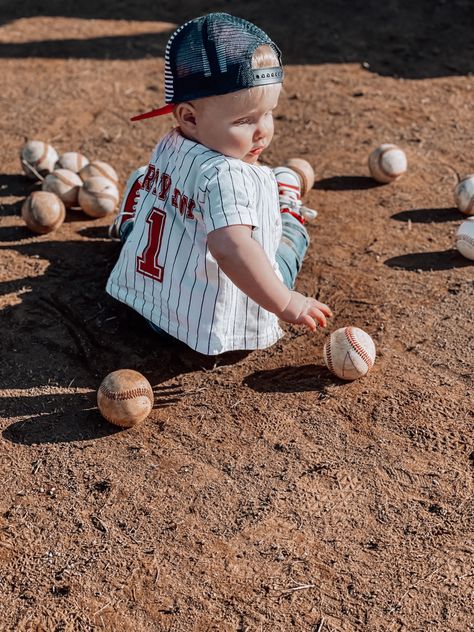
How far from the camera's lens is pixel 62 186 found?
22.8 feet

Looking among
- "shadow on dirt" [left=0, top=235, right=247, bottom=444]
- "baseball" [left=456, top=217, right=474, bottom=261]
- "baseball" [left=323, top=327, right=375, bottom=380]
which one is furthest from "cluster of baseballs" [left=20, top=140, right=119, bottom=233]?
"baseball" [left=456, top=217, right=474, bottom=261]

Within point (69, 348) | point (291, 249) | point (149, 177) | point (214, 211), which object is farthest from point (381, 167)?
point (69, 348)

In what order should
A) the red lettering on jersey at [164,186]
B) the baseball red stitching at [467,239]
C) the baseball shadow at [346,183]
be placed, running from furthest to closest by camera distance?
the baseball shadow at [346,183] → the baseball red stitching at [467,239] → the red lettering on jersey at [164,186]

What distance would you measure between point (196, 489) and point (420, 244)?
3057 mm

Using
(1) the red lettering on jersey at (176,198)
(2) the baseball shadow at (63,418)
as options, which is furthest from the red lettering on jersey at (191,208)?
(2) the baseball shadow at (63,418)

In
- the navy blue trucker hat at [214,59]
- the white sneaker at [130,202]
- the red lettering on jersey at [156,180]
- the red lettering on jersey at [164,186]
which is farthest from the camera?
the white sneaker at [130,202]

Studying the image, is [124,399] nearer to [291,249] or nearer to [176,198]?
[176,198]

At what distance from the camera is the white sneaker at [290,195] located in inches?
246

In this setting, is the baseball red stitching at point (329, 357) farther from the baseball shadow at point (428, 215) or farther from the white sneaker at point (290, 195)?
the baseball shadow at point (428, 215)

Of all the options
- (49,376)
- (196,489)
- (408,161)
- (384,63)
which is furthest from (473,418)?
(384,63)

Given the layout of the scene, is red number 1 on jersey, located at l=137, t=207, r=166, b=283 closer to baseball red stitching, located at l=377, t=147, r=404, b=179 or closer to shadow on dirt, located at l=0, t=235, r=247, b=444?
shadow on dirt, located at l=0, t=235, r=247, b=444

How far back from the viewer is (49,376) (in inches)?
205

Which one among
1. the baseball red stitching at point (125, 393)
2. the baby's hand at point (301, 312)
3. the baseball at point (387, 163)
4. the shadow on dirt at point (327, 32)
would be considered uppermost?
the shadow on dirt at point (327, 32)

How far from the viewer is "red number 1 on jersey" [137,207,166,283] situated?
5.14 meters
